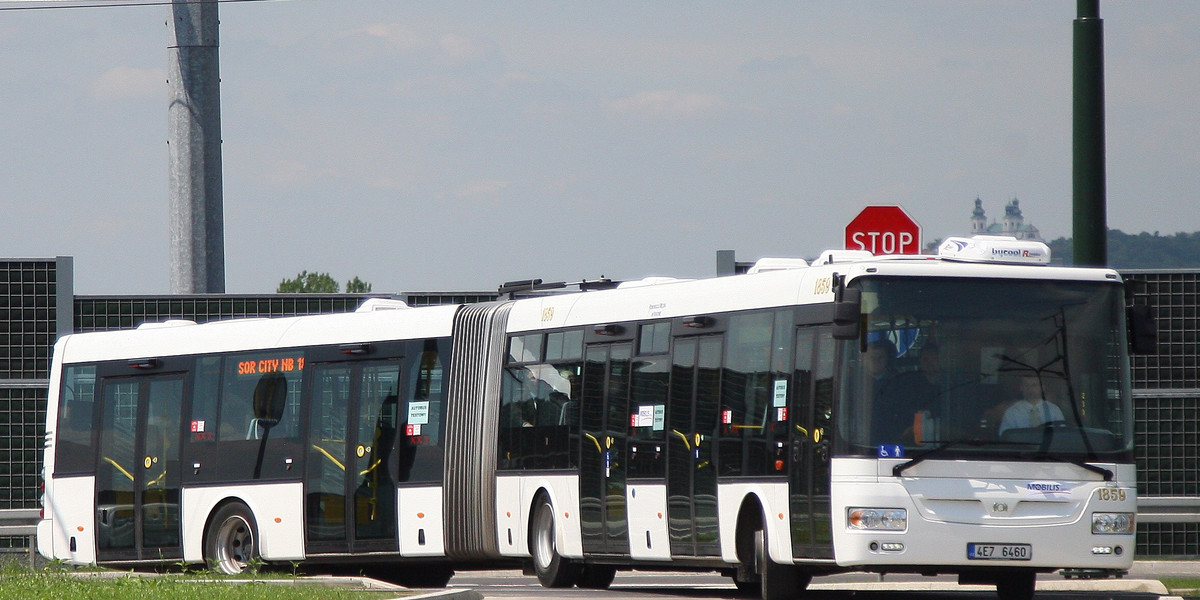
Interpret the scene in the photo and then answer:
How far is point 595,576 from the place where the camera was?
1917 centimetres

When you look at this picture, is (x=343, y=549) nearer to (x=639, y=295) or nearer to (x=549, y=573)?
(x=549, y=573)

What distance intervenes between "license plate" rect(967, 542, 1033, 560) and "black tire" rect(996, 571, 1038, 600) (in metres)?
1.24

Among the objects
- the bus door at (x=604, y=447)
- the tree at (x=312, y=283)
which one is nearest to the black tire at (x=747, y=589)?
the bus door at (x=604, y=447)

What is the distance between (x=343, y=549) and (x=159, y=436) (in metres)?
3.00

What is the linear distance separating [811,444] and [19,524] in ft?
50.8

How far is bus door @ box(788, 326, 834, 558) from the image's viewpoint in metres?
14.7

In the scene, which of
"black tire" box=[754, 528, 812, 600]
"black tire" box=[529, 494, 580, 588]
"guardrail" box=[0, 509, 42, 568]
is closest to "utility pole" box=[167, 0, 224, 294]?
"guardrail" box=[0, 509, 42, 568]

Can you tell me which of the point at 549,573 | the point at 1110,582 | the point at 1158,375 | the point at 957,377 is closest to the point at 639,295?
the point at 549,573

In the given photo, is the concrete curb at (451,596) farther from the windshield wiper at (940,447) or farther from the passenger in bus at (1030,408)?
the passenger in bus at (1030,408)

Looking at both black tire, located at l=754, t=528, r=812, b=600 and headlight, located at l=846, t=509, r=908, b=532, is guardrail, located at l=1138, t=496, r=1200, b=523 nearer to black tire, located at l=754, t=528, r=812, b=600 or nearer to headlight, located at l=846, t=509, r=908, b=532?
black tire, located at l=754, t=528, r=812, b=600

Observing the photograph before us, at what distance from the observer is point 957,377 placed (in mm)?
14656

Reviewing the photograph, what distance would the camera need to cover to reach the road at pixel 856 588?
16828 mm

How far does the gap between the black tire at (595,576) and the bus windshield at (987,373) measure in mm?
5145

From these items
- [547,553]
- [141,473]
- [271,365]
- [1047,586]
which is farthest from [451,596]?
[141,473]
